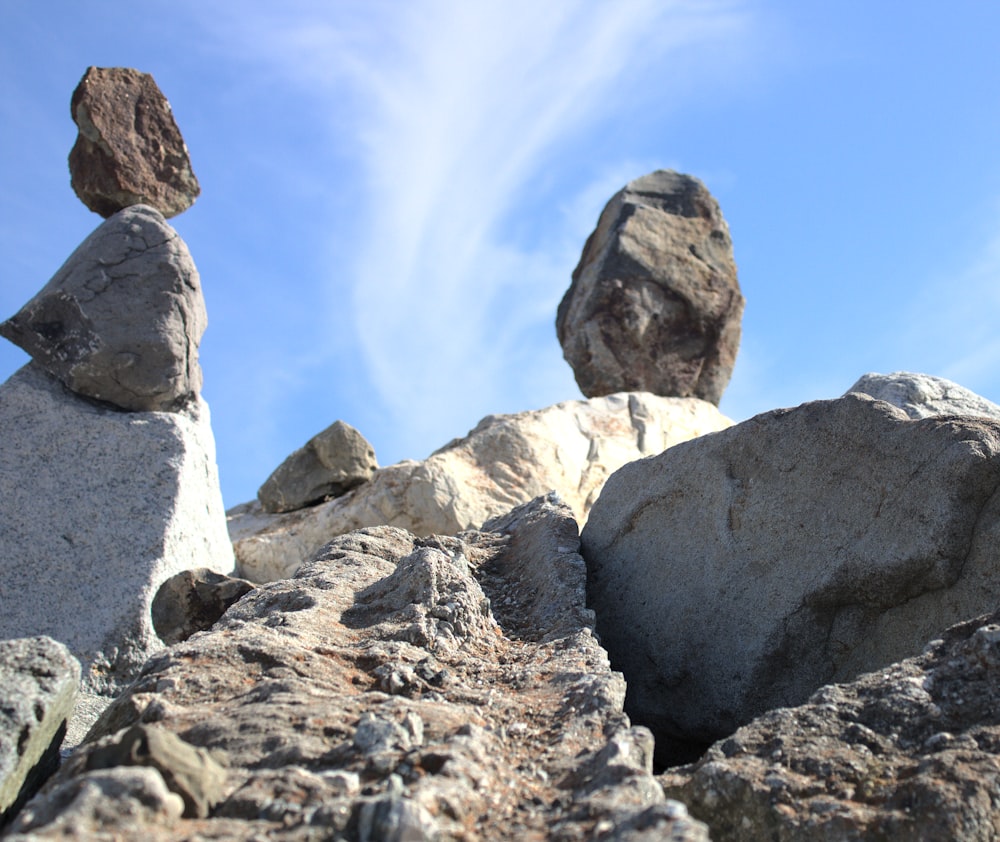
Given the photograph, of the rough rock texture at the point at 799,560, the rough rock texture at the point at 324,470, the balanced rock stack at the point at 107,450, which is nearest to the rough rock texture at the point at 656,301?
the rough rock texture at the point at 324,470

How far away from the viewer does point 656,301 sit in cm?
1039

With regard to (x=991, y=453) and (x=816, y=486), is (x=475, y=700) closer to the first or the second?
(x=816, y=486)

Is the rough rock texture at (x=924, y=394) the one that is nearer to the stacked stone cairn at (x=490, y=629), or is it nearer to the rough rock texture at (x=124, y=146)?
the stacked stone cairn at (x=490, y=629)

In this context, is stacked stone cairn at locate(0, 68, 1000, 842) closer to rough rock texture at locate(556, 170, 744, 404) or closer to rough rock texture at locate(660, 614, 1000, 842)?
rough rock texture at locate(660, 614, 1000, 842)

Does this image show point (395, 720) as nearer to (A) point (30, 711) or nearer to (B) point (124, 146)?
(A) point (30, 711)

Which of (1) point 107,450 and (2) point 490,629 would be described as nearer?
(2) point 490,629

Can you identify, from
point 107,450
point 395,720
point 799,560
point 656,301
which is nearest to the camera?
point 395,720

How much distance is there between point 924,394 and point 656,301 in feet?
17.7

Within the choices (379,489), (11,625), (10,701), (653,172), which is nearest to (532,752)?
(10,701)

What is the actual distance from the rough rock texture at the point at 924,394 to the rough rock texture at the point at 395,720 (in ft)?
6.65

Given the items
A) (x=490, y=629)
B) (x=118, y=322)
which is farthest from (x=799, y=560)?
(x=118, y=322)

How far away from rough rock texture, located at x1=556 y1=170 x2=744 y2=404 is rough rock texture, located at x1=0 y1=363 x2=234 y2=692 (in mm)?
5375

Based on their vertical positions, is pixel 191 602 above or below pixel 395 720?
above

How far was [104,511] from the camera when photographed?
5164 millimetres
